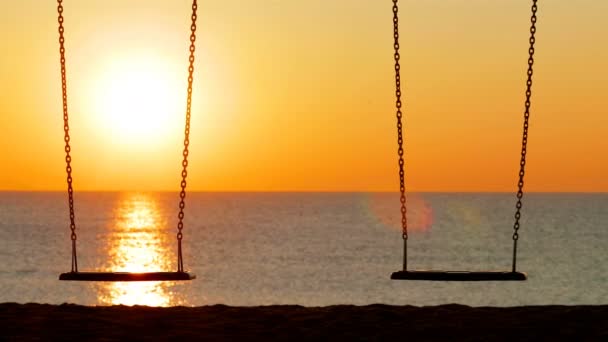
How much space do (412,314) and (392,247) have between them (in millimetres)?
79520

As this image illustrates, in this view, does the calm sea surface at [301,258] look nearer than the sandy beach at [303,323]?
No

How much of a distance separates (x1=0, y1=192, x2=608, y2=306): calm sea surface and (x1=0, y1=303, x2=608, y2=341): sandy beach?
4072cm

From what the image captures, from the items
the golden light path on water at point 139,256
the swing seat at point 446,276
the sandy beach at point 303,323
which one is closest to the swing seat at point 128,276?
the sandy beach at point 303,323

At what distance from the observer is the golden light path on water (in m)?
57.0

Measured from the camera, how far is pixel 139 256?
88.7 metres

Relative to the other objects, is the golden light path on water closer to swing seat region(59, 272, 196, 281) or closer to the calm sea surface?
the calm sea surface

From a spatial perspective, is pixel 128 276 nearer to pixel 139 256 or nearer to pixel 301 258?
pixel 301 258

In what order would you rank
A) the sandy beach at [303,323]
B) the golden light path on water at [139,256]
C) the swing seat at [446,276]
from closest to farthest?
the swing seat at [446,276] < the sandy beach at [303,323] < the golden light path on water at [139,256]

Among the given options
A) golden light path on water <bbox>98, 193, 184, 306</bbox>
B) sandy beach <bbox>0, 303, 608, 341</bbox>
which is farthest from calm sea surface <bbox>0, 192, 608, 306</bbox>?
sandy beach <bbox>0, 303, 608, 341</bbox>

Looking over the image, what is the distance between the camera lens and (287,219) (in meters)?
142

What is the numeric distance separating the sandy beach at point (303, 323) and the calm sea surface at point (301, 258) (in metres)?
40.7

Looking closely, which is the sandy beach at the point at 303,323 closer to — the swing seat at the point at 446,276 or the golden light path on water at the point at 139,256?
the swing seat at the point at 446,276

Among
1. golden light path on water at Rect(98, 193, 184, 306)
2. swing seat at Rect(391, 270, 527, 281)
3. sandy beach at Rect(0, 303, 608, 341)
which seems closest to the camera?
swing seat at Rect(391, 270, 527, 281)

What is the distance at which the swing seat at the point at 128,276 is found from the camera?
1205 cm
